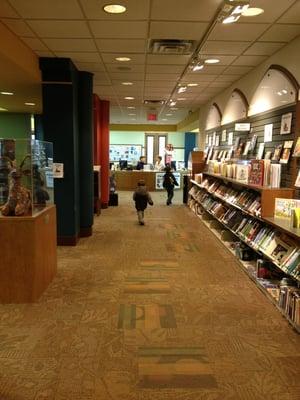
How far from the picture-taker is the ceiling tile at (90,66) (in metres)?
6.50

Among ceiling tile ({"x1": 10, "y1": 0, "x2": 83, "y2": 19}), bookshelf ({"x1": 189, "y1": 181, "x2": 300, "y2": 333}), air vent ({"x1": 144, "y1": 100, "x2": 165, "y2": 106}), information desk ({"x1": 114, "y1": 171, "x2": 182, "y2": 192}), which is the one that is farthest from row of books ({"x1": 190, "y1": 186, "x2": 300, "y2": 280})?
information desk ({"x1": 114, "y1": 171, "x2": 182, "y2": 192})

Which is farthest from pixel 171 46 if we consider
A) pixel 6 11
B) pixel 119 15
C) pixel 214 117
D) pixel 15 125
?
pixel 15 125

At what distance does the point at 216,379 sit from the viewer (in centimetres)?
284

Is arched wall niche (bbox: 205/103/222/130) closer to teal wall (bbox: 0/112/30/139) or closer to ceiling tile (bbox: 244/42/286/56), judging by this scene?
ceiling tile (bbox: 244/42/286/56)

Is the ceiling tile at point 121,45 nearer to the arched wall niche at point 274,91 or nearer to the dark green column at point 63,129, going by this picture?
the dark green column at point 63,129

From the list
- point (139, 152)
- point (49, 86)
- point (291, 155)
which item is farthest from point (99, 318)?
point (139, 152)

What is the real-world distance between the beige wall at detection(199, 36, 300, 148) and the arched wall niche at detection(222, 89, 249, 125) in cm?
12

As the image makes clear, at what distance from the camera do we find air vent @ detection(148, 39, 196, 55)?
16.9ft

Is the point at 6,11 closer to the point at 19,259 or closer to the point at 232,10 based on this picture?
the point at 232,10

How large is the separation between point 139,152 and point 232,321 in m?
18.3

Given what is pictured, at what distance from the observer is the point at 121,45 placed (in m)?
5.34

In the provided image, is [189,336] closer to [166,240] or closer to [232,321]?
[232,321]

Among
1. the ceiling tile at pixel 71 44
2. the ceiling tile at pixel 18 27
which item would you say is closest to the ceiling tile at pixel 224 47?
the ceiling tile at pixel 71 44

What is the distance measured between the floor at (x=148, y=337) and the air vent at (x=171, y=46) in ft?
10.4
